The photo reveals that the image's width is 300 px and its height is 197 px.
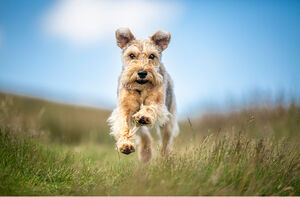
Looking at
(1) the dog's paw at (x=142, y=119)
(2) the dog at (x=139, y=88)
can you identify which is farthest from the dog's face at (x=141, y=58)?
(1) the dog's paw at (x=142, y=119)

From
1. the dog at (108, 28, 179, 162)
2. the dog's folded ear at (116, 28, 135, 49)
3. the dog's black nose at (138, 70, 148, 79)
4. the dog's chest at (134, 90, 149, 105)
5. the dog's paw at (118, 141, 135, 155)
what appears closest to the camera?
the dog's paw at (118, 141, 135, 155)

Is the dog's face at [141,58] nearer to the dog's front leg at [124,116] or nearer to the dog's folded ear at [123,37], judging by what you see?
the dog's folded ear at [123,37]

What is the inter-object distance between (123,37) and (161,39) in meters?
0.71

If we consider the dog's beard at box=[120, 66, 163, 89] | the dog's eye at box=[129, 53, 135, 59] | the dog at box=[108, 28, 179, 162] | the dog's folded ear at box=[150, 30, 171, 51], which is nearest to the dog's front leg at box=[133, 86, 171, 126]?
the dog at box=[108, 28, 179, 162]

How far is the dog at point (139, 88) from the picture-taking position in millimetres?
4117

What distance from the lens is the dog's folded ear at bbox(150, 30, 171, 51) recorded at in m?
4.91

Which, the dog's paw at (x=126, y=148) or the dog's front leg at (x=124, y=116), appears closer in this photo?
the dog's paw at (x=126, y=148)

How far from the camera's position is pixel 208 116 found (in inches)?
451

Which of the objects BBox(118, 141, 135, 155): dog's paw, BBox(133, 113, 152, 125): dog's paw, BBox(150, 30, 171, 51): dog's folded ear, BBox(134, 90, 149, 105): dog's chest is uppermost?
BBox(150, 30, 171, 51): dog's folded ear

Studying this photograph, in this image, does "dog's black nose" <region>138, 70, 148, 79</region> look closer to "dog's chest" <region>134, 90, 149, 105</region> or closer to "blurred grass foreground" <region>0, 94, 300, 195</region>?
"dog's chest" <region>134, 90, 149, 105</region>

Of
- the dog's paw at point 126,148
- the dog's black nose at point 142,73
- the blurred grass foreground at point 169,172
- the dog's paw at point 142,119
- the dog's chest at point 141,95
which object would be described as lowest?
the blurred grass foreground at point 169,172

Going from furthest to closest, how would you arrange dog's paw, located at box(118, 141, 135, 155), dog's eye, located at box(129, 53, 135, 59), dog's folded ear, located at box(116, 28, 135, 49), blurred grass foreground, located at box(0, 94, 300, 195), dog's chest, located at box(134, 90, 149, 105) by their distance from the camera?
dog's folded ear, located at box(116, 28, 135, 49) < dog's eye, located at box(129, 53, 135, 59) < dog's chest, located at box(134, 90, 149, 105) < dog's paw, located at box(118, 141, 135, 155) < blurred grass foreground, located at box(0, 94, 300, 195)

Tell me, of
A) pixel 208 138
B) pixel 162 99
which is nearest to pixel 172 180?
pixel 208 138

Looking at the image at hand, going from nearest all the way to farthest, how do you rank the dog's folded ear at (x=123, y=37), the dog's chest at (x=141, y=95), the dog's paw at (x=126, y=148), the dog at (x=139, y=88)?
1. the dog's paw at (x=126, y=148)
2. the dog at (x=139, y=88)
3. the dog's chest at (x=141, y=95)
4. the dog's folded ear at (x=123, y=37)
